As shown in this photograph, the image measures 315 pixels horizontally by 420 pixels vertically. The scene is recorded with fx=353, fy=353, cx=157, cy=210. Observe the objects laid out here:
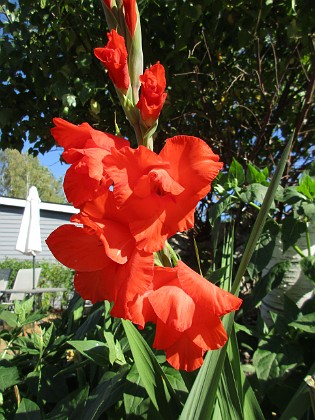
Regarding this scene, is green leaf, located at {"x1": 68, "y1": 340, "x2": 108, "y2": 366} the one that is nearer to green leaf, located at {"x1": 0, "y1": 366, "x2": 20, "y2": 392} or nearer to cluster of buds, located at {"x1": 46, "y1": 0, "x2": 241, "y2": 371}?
green leaf, located at {"x1": 0, "y1": 366, "x2": 20, "y2": 392}

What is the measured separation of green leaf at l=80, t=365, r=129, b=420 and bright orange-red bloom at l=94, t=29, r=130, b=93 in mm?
786

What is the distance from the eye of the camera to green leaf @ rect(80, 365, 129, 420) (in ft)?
2.98

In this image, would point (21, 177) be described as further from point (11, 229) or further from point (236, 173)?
point (236, 173)

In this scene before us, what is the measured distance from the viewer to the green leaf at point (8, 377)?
47.7 inches

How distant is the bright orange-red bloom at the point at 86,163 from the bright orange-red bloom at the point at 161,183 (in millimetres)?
28

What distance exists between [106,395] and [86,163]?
0.68 m

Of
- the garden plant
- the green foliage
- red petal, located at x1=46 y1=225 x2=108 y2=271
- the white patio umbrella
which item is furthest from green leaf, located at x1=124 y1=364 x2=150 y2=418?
the green foliage

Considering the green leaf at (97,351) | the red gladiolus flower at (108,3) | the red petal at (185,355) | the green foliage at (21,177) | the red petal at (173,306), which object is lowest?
the green leaf at (97,351)

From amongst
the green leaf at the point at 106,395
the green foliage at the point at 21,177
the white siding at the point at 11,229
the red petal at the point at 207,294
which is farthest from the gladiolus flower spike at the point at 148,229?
the green foliage at the point at 21,177

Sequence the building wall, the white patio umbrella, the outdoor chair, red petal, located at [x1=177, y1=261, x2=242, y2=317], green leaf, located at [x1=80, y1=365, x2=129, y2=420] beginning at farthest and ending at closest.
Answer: the building wall
the outdoor chair
the white patio umbrella
green leaf, located at [x1=80, y1=365, x2=129, y2=420]
red petal, located at [x1=177, y1=261, x2=242, y2=317]

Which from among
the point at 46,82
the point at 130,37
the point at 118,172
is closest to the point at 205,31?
the point at 46,82

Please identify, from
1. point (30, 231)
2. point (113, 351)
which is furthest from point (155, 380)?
point (30, 231)

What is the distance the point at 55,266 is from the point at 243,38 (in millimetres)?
12337

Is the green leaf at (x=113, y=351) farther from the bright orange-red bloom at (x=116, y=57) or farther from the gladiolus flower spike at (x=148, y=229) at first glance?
the bright orange-red bloom at (x=116, y=57)
